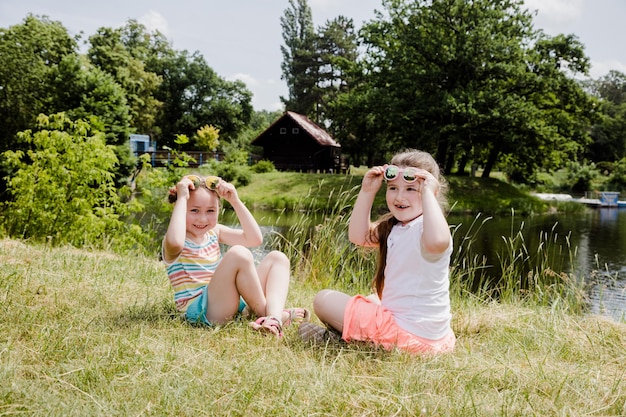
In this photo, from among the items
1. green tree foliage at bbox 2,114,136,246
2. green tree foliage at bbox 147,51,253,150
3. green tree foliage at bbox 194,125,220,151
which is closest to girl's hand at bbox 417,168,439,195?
green tree foliage at bbox 2,114,136,246

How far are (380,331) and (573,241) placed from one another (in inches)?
453

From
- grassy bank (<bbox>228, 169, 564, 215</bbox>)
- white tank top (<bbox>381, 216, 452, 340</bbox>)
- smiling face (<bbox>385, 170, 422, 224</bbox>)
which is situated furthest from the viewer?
grassy bank (<bbox>228, 169, 564, 215</bbox>)

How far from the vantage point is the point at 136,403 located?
6.10ft

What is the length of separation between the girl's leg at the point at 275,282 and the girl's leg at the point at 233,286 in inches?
2.3

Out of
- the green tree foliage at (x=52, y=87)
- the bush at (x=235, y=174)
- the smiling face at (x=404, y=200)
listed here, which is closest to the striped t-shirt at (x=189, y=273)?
the smiling face at (x=404, y=200)

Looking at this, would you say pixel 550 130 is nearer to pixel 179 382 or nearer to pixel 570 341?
pixel 570 341

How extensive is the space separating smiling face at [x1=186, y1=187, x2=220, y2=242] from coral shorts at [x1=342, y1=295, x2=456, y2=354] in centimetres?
93

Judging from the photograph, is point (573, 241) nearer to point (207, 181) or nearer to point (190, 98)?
point (207, 181)

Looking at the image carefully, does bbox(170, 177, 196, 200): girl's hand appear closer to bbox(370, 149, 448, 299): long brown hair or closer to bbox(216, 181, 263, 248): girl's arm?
bbox(216, 181, 263, 248): girl's arm

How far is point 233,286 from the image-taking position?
2.90m

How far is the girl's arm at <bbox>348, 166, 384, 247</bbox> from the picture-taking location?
9.12 ft

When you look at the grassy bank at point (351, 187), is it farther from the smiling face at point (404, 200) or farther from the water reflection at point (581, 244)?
the smiling face at point (404, 200)

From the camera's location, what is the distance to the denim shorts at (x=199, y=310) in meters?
2.94

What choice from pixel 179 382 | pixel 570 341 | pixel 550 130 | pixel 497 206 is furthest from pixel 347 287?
pixel 550 130
